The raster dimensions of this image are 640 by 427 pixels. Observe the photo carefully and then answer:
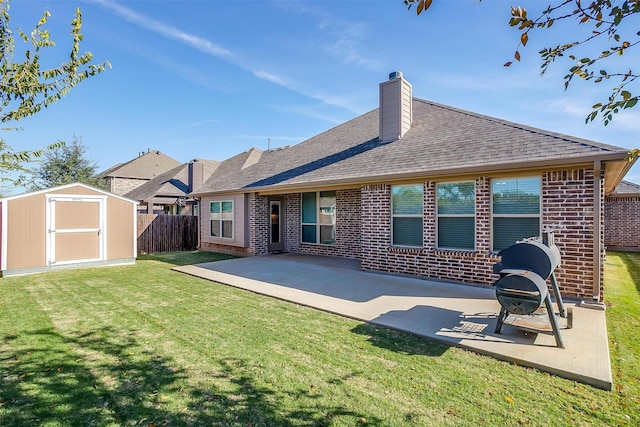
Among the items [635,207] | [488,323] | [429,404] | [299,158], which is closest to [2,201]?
[299,158]

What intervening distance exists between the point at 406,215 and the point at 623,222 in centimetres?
1488

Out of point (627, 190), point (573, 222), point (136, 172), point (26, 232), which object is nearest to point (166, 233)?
point (26, 232)

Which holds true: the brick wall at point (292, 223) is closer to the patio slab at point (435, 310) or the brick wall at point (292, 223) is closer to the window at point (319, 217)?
the window at point (319, 217)

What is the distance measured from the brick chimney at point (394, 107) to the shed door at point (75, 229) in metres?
9.76

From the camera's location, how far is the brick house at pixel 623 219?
15703 mm

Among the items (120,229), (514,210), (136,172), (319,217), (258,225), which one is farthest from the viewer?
(136,172)

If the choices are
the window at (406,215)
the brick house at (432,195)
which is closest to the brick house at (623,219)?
the brick house at (432,195)

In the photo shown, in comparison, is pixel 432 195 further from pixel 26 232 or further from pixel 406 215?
pixel 26 232

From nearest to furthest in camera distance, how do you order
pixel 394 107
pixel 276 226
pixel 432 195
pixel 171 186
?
pixel 432 195 → pixel 394 107 → pixel 276 226 → pixel 171 186

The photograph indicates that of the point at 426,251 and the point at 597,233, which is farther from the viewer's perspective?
the point at 426,251

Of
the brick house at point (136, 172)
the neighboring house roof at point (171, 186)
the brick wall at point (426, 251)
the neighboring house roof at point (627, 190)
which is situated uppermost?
the brick house at point (136, 172)

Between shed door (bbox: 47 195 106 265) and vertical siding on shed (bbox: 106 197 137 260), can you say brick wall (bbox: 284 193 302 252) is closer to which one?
vertical siding on shed (bbox: 106 197 137 260)

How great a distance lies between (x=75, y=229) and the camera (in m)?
10.4

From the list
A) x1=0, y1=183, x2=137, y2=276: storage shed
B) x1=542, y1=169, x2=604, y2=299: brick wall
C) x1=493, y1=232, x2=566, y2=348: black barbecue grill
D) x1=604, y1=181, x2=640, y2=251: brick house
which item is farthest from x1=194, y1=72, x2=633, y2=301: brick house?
x1=604, y1=181, x2=640, y2=251: brick house
